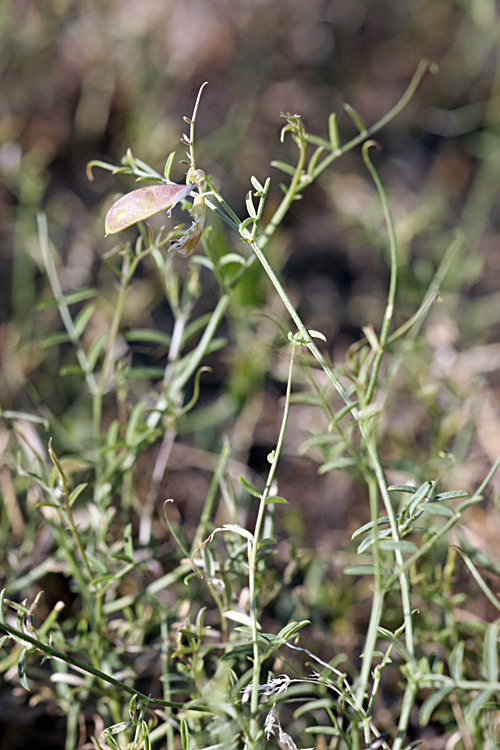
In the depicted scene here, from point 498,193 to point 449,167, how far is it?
0.24m

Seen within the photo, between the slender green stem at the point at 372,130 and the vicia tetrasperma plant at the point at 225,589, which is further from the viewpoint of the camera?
the slender green stem at the point at 372,130

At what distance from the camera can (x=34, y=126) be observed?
2127 millimetres

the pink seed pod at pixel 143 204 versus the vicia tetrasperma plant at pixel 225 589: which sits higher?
the pink seed pod at pixel 143 204

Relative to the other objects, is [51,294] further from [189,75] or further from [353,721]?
[353,721]

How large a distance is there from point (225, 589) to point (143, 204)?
497mm

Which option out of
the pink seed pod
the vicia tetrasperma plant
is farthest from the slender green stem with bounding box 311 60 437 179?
the pink seed pod

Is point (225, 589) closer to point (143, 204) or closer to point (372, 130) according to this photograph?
point (143, 204)

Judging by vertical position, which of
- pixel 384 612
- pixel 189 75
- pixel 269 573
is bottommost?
pixel 384 612

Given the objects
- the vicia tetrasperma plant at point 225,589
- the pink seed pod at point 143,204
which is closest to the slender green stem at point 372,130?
the vicia tetrasperma plant at point 225,589

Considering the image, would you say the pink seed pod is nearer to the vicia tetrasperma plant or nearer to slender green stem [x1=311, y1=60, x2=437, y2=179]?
the vicia tetrasperma plant

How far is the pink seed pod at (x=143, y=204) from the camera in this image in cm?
70

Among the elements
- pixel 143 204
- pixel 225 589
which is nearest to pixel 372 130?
pixel 143 204

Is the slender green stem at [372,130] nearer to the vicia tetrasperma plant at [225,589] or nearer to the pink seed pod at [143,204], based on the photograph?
the vicia tetrasperma plant at [225,589]

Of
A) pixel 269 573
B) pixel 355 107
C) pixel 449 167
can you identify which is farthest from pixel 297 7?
pixel 269 573
